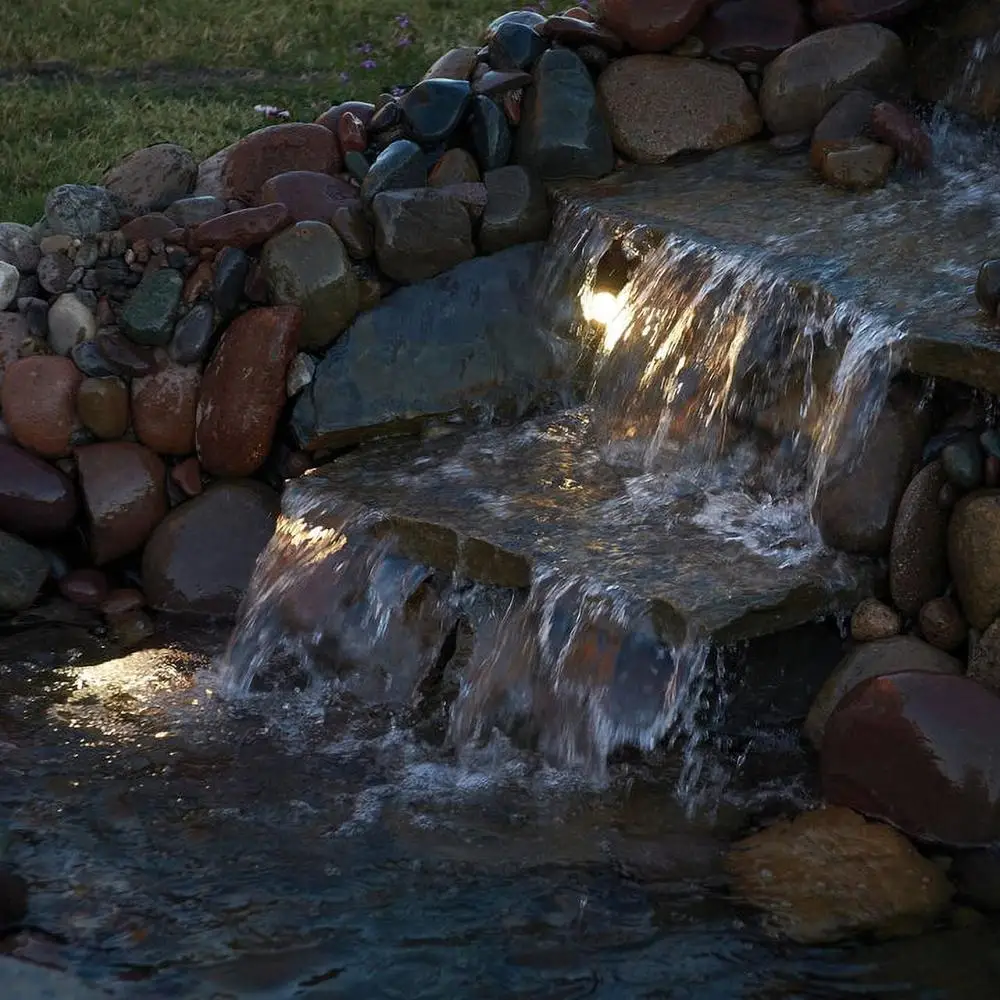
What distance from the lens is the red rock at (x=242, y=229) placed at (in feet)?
21.7

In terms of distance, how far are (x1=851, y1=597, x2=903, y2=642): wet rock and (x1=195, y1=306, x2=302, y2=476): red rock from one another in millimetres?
2556

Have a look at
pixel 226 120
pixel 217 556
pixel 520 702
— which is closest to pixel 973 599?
pixel 520 702

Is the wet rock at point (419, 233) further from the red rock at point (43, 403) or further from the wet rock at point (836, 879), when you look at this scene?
the wet rock at point (836, 879)

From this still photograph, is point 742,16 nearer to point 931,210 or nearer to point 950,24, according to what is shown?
point 950,24

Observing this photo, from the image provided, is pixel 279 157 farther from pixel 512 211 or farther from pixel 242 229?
pixel 512 211

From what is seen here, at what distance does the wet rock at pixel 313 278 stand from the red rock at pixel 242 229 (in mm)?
50

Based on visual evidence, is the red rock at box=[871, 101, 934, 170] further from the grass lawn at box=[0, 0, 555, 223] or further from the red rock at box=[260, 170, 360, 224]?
the grass lawn at box=[0, 0, 555, 223]

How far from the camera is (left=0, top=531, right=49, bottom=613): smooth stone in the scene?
6238 millimetres

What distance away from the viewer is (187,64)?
36.0 ft

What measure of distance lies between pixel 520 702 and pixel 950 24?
12.4ft

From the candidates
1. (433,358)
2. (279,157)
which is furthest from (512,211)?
(279,157)

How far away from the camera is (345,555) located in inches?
231

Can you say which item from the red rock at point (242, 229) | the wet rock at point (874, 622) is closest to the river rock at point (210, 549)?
the red rock at point (242, 229)

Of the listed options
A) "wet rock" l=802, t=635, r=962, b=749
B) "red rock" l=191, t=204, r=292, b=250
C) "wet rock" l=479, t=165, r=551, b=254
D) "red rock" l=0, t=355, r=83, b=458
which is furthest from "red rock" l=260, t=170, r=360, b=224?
"wet rock" l=802, t=635, r=962, b=749
